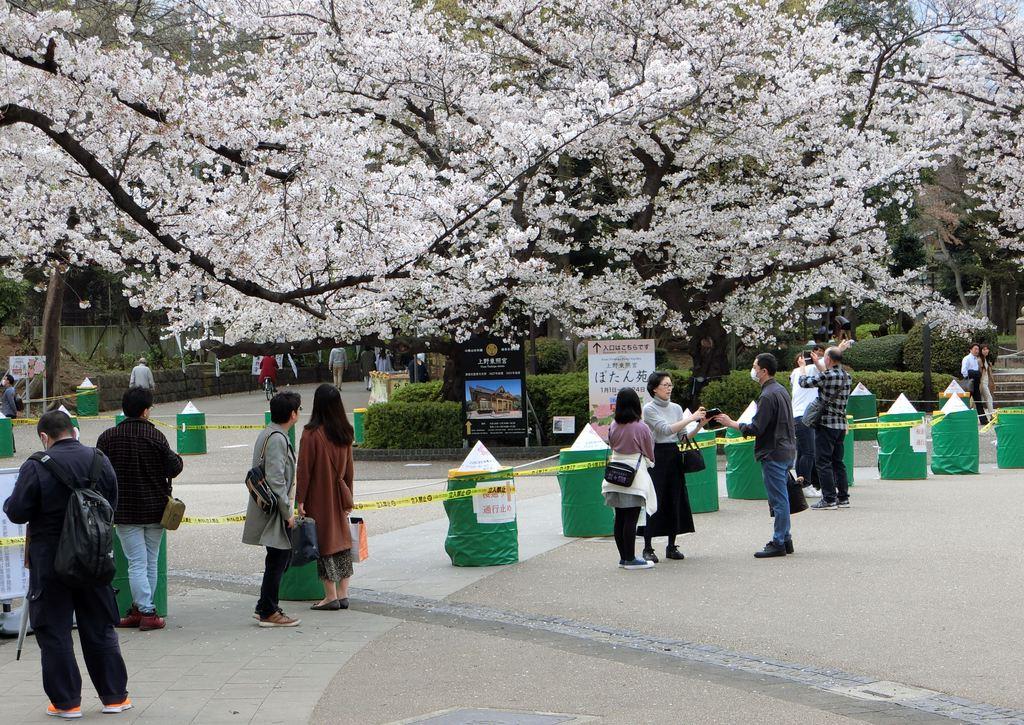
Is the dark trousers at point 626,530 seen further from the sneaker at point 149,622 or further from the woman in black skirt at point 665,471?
the sneaker at point 149,622

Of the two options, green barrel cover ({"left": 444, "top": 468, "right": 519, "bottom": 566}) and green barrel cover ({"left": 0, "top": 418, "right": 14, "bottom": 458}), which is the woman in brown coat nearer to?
green barrel cover ({"left": 444, "top": 468, "right": 519, "bottom": 566})

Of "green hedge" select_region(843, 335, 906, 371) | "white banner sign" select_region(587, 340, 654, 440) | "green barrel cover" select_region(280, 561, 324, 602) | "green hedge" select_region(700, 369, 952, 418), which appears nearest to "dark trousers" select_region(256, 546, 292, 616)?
"green barrel cover" select_region(280, 561, 324, 602)

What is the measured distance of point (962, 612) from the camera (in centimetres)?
801

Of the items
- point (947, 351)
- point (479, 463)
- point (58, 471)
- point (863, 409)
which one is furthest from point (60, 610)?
point (947, 351)

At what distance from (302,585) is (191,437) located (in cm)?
1443

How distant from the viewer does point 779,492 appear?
10.1m

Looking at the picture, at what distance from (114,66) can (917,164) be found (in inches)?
613

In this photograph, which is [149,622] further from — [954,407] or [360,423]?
[360,423]

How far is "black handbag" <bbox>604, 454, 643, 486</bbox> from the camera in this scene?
31.7ft

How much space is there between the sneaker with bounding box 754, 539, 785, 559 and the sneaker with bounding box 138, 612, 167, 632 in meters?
5.07

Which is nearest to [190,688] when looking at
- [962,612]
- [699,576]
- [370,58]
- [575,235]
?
[699,576]

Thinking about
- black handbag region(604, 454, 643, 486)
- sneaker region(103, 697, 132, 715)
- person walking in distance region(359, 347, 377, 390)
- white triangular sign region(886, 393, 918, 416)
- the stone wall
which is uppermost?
person walking in distance region(359, 347, 377, 390)

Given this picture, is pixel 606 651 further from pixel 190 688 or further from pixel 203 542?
pixel 203 542

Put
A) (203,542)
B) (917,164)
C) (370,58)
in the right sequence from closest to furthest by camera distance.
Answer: (203,542)
(370,58)
(917,164)
